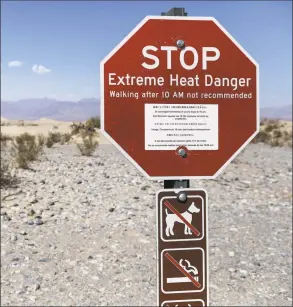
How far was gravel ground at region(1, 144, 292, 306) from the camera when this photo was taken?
5.58 m

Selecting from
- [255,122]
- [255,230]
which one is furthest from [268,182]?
[255,122]

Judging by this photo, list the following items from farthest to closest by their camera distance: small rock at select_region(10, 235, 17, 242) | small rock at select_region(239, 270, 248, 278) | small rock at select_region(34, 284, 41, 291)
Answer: small rock at select_region(10, 235, 17, 242) → small rock at select_region(239, 270, 248, 278) → small rock at select_region(34, 284, 41, 291)

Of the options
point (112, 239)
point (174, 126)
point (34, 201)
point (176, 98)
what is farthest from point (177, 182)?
point (34, 201)

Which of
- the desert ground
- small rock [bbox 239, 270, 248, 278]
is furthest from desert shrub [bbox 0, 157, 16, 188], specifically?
small rock [bbox 239, 270, 248, 278]

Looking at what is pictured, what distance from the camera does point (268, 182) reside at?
11688 millimetres

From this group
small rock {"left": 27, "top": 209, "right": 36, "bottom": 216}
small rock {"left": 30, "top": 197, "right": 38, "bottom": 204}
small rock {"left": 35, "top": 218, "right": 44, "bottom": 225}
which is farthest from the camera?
small rock {"left": 30, "top": 197, "right": 38, "bottom": 204}

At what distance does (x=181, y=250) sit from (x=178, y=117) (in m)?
0.62

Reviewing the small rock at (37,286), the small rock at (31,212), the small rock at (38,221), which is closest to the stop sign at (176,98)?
the small rock at (37,286)

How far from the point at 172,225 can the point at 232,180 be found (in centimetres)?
933

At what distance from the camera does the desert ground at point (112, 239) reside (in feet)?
18.3

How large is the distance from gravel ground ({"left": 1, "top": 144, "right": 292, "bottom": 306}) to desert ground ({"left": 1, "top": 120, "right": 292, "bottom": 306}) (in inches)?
0.5

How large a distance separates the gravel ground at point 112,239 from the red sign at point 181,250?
10.7ft

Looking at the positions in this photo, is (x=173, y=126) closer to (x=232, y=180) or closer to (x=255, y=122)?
(x=255, y=122)

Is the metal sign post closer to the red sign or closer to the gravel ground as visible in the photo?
the red sign
